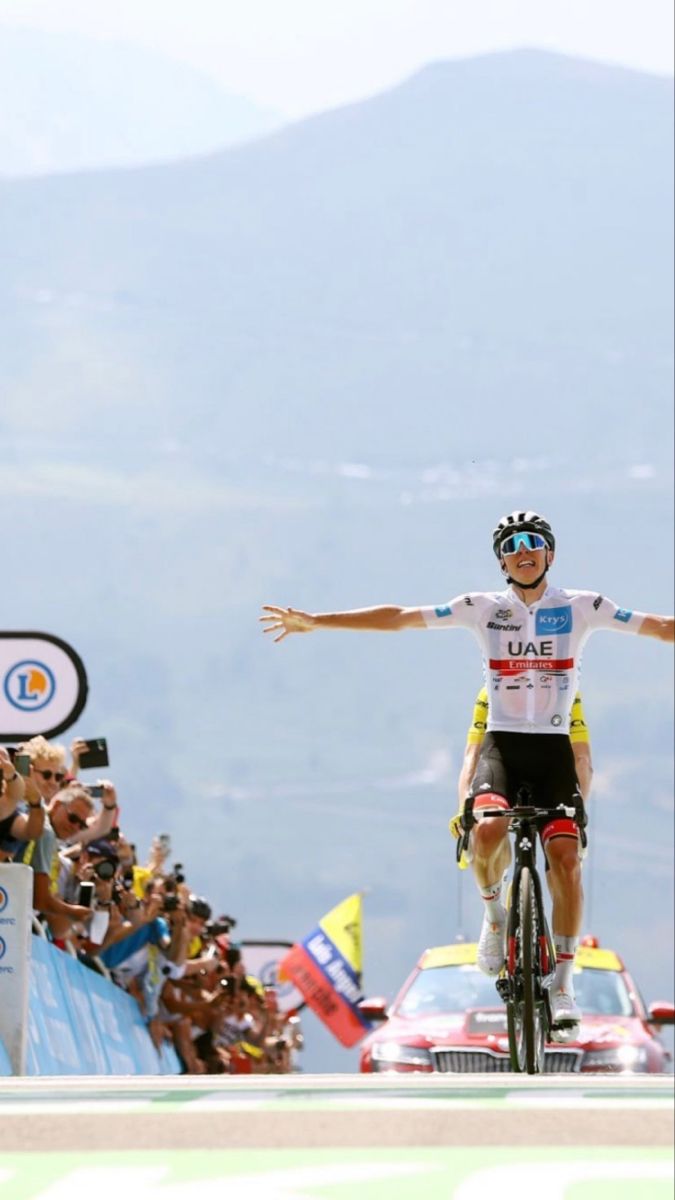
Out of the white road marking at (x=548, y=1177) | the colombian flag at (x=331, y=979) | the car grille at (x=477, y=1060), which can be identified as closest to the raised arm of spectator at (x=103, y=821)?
the car grille at (x=477, y=1060)

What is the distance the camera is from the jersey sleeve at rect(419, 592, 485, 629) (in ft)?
33.0

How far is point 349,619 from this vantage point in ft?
33.2

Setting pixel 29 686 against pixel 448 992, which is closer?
pixel 448 992

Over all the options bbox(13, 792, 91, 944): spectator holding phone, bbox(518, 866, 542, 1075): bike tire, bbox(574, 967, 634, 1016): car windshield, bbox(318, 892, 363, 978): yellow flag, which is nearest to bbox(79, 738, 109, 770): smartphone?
bbox(13, 792, 91, 944): spectator holding phone

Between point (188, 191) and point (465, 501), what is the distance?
3755 cm

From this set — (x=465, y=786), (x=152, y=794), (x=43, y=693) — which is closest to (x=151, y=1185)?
(x=465, y=786)

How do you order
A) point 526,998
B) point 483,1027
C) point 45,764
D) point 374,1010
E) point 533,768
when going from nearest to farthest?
point 526,998, point 533,768, point 45,764, point 483,1027, point 374,1010

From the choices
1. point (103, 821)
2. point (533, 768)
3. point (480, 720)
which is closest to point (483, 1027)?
point (103, 821)

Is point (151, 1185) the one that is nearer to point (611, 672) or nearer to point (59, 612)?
point (59, 612)

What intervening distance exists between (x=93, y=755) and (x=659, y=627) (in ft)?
22.8

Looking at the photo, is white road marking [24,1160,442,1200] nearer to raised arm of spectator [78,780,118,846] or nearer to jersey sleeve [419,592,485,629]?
jersey sleeve [419,592,485,629]

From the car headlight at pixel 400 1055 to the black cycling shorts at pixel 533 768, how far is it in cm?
518

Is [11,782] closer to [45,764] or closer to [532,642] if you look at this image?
[45,764]

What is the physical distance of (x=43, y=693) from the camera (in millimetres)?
18469
